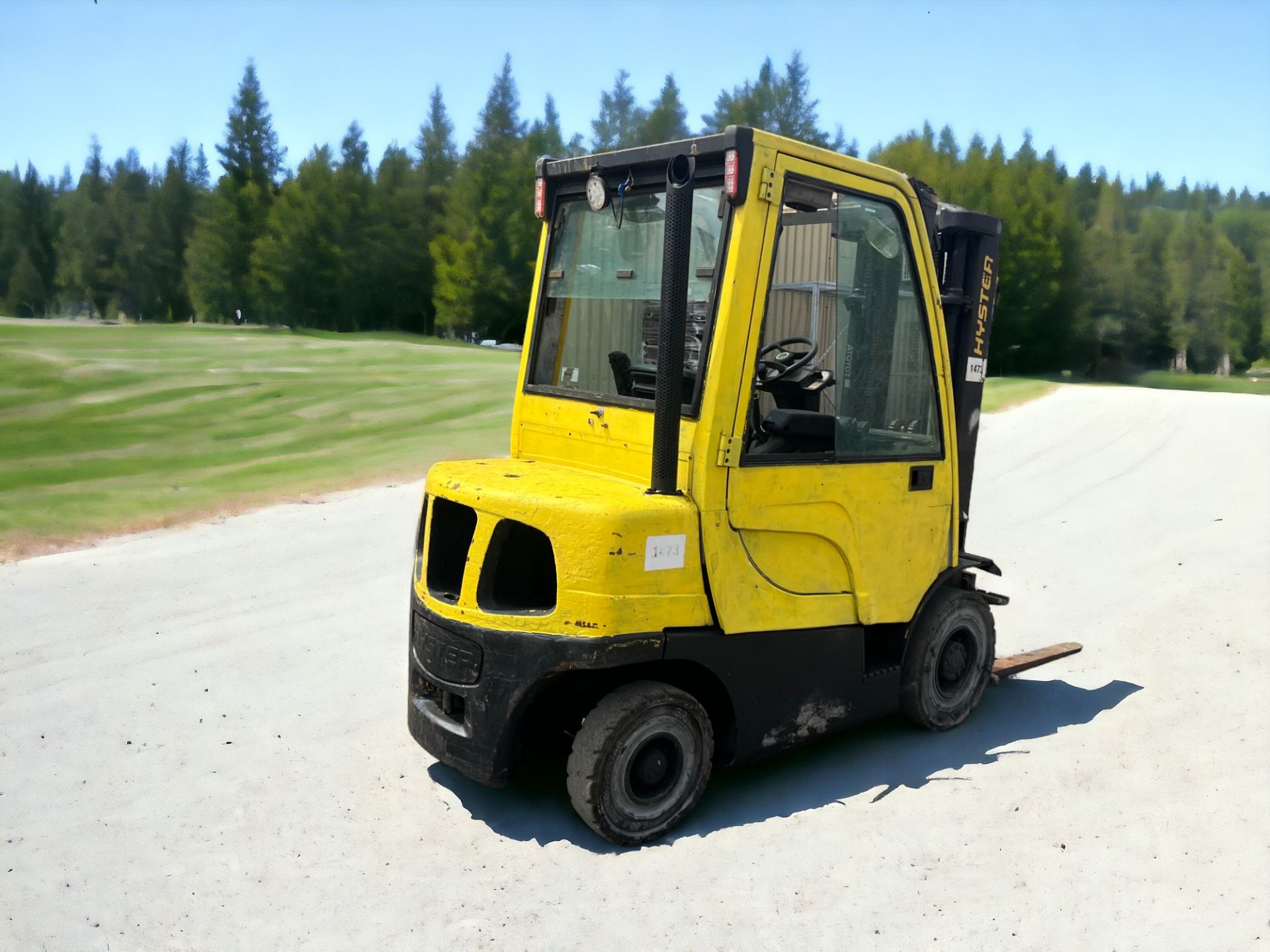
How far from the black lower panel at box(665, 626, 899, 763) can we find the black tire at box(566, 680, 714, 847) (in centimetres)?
19

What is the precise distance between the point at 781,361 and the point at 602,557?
1531 millimetres

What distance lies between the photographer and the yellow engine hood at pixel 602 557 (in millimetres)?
4137

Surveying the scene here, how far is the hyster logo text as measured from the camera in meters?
5.75

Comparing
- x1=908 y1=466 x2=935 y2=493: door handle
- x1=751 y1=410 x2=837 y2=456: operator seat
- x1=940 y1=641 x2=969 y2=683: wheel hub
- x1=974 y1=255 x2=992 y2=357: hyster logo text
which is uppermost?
x1=974 y1=255 x2=992 y2=357: hyster logo text

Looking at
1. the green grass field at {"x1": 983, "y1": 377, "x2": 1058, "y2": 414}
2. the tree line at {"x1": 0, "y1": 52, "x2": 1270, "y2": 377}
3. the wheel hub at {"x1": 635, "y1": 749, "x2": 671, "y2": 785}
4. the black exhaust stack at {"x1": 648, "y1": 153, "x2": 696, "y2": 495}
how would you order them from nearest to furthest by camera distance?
the black exhaust stack at {"x1": 648, "y1": 153, "x2": 696, "y2": 495}
the wheel hub at {"x1": 635, "y1": 749, "x2": 671, "y2": 785}
the green grass field at {"x1": 983, "y1": 377, "x2": 1058, "y2": 414}
the tree line at {"x1": 0, "y1": 52, "x2": 1270, "y2": 377}

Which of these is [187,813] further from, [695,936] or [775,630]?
[775,630]

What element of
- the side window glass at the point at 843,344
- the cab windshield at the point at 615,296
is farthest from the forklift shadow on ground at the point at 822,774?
the cab windshield at the point at 615,296

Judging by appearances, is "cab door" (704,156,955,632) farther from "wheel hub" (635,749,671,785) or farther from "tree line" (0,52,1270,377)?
"tree line" (0,52,1270,377)

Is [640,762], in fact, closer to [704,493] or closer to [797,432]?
[704,493]

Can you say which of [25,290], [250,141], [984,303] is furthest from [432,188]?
[984,303]

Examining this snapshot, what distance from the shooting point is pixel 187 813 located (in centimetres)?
459

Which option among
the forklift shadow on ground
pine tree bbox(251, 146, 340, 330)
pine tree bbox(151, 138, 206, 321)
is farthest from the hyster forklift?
pine tree bbox(151, 138, 206, 321)

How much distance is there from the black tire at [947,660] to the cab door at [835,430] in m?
0.20

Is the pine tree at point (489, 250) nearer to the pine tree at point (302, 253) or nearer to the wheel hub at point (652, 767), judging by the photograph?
the pine tree at point (302, 253)
